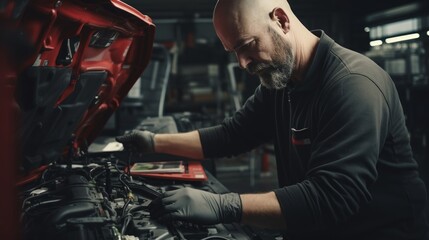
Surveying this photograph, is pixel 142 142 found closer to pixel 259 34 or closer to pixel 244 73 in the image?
pixel 259 34

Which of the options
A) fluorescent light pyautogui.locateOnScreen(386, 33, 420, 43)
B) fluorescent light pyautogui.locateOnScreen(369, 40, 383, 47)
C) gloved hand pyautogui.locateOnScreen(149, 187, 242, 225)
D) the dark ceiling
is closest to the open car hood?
gloved hand pyautogui.locateOnScreen(149, 187, 242, 225)

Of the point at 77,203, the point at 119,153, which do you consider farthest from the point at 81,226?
the point at 119,153

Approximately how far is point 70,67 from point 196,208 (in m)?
0.61

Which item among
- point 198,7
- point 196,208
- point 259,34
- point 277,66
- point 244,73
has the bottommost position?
point 244,73

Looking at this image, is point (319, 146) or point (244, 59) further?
point (244, 59)

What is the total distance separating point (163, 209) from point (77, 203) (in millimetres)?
217

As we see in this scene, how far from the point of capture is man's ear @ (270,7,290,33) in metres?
1.42

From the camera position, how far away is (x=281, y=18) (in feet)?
4.74

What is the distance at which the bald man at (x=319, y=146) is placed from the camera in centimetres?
122

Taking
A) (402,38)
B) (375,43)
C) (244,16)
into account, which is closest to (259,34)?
(244,16)

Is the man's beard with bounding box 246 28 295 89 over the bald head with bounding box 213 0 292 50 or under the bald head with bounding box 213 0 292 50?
under

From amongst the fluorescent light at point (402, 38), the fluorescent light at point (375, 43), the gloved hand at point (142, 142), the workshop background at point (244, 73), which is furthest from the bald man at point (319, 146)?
the fluorescent light at point (375, 43)

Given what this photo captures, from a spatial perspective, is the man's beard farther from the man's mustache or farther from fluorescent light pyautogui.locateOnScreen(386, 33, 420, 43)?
fluorescent light pyautogui.locateOnScreen(386, 33, 420, 43)

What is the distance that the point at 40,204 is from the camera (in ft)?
4.11
